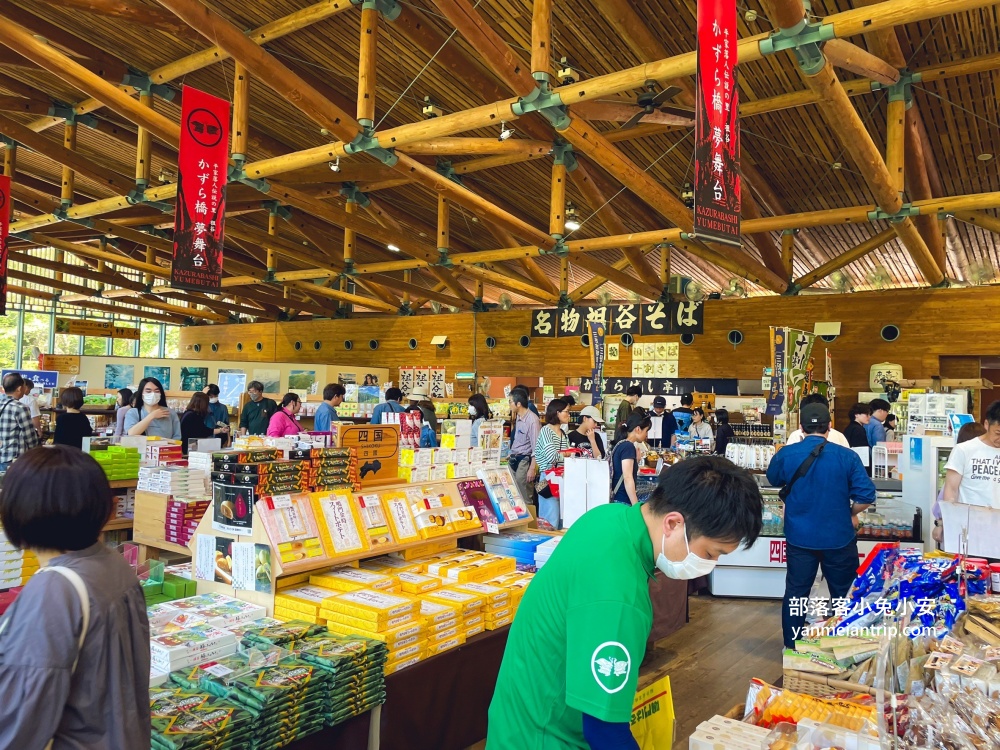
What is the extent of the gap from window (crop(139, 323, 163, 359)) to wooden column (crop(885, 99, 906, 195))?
76.0 ft

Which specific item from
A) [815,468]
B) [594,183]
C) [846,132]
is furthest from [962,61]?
[815,468]

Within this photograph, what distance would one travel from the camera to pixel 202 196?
22.5 ft

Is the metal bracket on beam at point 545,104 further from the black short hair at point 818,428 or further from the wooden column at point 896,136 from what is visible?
the black short hair at point 818,428

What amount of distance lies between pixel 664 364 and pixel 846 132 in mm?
7628

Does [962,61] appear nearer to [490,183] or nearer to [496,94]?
[496,94]

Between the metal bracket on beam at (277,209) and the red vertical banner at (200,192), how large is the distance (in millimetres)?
6274

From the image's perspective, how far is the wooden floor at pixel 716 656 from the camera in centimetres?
376

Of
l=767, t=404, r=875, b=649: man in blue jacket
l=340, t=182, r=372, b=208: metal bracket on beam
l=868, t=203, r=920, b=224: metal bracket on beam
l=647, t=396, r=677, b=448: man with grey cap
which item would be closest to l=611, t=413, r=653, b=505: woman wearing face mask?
l=767, t=404, r=875, b=649: man in blue jacket

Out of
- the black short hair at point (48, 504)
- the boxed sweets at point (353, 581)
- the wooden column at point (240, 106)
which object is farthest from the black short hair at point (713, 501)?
the wooden column at point (240, 106)

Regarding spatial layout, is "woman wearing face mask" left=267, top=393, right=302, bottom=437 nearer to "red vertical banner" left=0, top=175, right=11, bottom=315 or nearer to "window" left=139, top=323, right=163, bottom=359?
"red vertical banner" left=0, top=175, right=11, bottom=315

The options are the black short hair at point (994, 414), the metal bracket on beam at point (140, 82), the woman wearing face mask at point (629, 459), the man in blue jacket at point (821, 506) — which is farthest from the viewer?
the metal bracket on beam at point (140, 82)

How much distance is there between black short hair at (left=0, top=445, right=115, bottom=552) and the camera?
4.61ft

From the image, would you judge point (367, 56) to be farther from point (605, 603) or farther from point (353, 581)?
point (605, 603)

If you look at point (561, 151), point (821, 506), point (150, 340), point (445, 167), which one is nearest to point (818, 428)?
point (821, 506)
